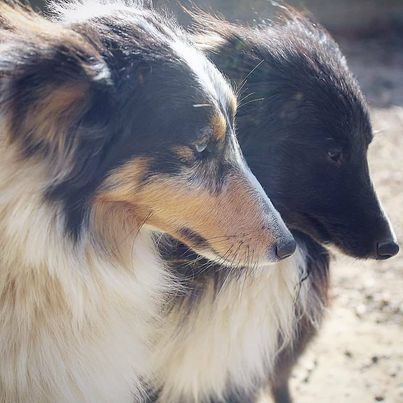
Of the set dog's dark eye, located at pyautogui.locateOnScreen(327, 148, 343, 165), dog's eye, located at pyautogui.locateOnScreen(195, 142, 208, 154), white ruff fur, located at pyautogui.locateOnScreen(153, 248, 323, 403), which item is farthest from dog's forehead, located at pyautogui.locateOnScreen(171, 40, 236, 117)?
white ruff fur, located at pyautogui.locateOnScreen(153, 248, 323, 403)

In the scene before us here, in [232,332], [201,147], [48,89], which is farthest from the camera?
[232,332]

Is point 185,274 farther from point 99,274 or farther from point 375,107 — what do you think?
point 375,107

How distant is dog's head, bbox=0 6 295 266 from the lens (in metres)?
1.93

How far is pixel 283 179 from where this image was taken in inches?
101

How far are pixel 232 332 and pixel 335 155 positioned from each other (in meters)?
0.76

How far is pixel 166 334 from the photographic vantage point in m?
2.68

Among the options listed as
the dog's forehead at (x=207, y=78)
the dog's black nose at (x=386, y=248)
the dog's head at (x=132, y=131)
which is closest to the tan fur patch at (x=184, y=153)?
the dog's head at (x=132, y=131)

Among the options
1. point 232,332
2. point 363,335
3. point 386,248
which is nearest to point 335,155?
point 386,248

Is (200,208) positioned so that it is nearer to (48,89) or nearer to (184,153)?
(184,153)

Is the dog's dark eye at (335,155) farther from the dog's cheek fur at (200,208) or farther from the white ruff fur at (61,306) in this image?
the white ruff fur at (61,306)

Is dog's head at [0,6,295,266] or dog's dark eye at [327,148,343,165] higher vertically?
dog's head at [0,6,295,266]

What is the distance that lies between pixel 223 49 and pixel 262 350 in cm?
114

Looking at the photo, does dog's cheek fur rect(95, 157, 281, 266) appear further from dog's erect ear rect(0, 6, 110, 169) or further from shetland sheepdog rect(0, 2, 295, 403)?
dog's erect ear rect(0, 6, 110, 169)

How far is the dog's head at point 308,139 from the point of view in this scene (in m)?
2.55
